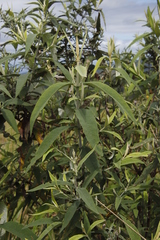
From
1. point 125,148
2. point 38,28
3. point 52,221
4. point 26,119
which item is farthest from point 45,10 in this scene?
point 52,221

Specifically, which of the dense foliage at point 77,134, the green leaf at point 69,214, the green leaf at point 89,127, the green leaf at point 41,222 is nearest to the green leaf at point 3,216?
the dense foliage at point 77,134

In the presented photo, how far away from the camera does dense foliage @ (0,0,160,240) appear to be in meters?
0.75

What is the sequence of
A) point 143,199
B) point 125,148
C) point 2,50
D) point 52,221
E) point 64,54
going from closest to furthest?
Answer: point 52,221, point 125,148, point 143,199, point 2,50, point 64,54

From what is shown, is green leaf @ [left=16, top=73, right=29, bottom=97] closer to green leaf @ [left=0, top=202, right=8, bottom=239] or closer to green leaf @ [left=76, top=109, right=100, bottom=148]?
green leaf @ [left=76, top=109, right=100, bottom=148]

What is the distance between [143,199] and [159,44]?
561 millimetres

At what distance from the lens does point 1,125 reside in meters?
0.99

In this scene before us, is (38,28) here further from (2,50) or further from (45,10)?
(2,50)

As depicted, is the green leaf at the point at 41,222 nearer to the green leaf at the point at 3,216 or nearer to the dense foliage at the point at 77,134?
the dense foliage at the point at 77,134

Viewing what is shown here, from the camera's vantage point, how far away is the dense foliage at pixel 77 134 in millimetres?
746

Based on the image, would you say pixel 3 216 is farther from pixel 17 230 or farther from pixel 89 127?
pixel 89 127

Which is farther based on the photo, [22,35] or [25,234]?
[22,35]

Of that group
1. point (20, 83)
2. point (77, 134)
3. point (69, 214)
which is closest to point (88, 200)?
point (69, 214)

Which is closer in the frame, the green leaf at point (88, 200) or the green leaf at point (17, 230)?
the green leaf at point (88, 200)

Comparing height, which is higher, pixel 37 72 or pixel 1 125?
pixel 37 72
